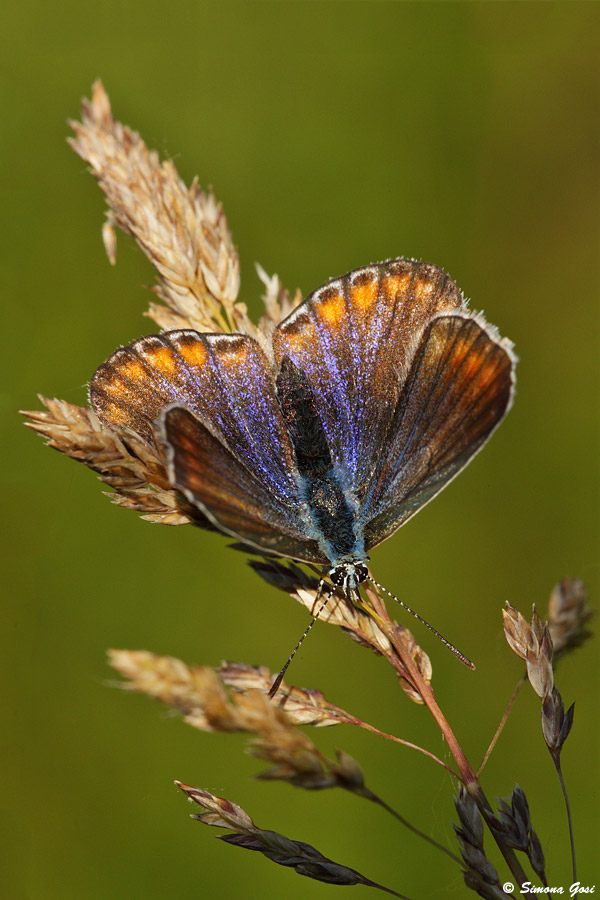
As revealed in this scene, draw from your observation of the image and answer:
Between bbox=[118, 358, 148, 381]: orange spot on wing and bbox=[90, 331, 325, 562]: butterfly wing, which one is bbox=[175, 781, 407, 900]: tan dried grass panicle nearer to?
bbox=[90, 331, 325, 562]: butterfly wing

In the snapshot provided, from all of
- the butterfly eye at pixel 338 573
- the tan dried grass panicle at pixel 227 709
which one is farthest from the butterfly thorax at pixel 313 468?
the tan dried grass panicle at pixel 227 709

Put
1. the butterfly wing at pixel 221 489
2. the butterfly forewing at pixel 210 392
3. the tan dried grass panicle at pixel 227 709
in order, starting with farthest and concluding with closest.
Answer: the butterfly forewing at pixel 210 392 < the butterfly wing at pixel 221 489 < the tan dried grass panicle at pixel 227 709

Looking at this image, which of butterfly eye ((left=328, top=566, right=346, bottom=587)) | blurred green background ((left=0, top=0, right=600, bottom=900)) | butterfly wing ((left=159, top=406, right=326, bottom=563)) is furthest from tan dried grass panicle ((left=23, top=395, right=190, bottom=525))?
blurred green background ((left=0, top=0, right=600, bottom=900))

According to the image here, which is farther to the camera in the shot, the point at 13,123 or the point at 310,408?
the point at 13,123

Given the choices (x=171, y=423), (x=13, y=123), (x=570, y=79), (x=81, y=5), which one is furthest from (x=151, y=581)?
(x=570, y=79)

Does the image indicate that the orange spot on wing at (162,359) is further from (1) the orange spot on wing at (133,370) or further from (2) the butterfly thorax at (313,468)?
(2) the butterfly thorax at (313,468)

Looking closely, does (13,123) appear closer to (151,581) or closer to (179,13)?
(179,13)
